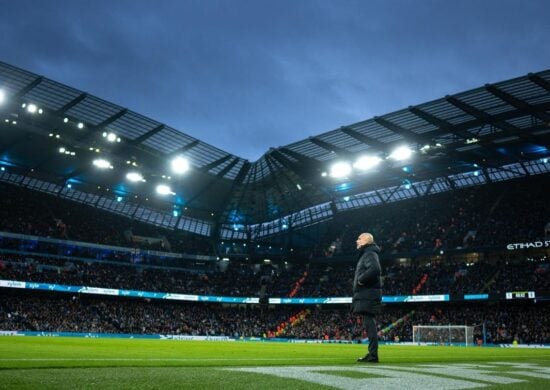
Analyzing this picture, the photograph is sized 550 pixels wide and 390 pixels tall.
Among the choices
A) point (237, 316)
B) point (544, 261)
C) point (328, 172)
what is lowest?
point (237, 316)

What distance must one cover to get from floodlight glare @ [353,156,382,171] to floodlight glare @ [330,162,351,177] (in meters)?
0.82

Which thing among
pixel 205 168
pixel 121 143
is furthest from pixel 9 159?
pixel 205 168

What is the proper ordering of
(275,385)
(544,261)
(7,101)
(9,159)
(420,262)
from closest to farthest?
(275,385)
(7,101)
(544,261)
(9,159)
(420,262)

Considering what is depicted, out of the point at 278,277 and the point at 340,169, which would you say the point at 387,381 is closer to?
the point at 340,169

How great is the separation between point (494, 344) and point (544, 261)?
440 inches

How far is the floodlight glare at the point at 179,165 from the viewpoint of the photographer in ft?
156

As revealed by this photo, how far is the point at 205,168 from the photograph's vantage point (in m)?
51.1

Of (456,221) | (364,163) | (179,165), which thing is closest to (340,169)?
(364,163)

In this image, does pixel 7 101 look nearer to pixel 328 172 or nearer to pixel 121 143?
pixel 121 143

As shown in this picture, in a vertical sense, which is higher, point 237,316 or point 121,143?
point 121,143

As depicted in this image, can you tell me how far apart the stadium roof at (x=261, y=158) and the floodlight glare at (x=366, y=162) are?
365mm

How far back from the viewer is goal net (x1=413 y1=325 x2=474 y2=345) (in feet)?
120

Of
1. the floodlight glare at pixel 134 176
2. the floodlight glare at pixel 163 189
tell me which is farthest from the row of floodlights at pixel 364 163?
the floodlight glare at pixel 134 176

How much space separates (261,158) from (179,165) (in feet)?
26.5
